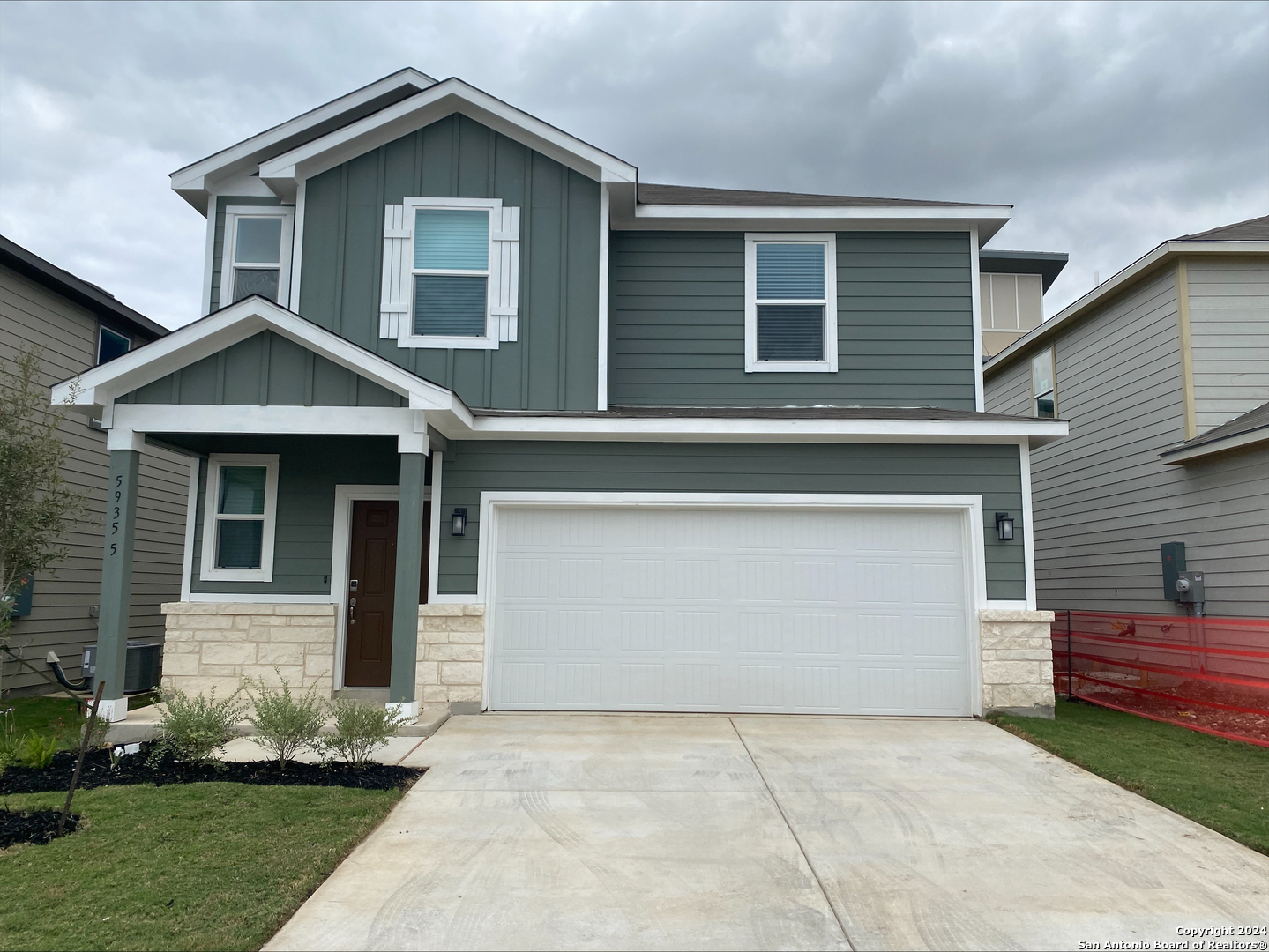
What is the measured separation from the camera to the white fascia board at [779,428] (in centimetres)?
859

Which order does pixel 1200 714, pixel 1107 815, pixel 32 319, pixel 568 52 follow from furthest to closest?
pixel 568 52 → pixel 32 319 → pixel 1200 714 → pixel 1107 815

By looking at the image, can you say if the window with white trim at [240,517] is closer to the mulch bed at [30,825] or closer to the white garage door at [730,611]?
the white garage door at [730,611]

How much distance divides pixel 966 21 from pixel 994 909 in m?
17.8

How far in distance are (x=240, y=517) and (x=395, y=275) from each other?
305 cm

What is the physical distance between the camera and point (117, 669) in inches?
301

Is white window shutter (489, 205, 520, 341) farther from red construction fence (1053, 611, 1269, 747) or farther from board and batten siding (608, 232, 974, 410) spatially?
red construction fence (1053, 611, 1269, 747)

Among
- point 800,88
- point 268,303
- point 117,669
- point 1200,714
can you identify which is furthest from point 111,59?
point 1200,714

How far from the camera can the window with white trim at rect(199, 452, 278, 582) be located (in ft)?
30.3

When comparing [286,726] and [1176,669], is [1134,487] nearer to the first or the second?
[1176,669]

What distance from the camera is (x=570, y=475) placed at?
8.88m

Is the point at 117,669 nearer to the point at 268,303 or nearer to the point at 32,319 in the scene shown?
the point at 268,303

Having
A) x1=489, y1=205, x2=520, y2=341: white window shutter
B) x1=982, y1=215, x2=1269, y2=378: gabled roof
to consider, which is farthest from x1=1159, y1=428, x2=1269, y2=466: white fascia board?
x1=489, y1=205, x2=520, y2=341: white window shutter

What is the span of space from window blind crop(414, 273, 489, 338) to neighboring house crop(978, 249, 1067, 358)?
1514 centimetres

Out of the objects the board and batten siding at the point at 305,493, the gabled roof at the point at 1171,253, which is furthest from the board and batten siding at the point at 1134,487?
the board and batten siding at the point at 305,493
